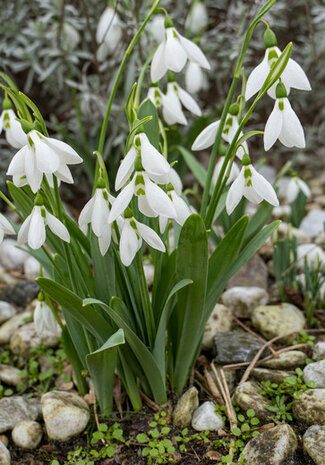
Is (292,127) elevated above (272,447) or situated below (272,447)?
above

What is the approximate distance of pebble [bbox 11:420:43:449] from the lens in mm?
1411

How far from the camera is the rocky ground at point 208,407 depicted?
133 cm

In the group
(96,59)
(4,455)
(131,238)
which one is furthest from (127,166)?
(96,59)

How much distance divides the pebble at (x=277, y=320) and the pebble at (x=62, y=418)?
0.70m

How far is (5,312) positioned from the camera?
207cm

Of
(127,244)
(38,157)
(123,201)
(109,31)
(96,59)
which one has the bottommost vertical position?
(127,244)

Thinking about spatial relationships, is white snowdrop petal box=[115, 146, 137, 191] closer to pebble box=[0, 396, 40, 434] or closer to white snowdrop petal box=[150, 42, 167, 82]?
white snowdrop petal box=[150, 42, 167, 82]

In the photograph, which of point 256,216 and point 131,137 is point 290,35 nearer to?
point 256,216

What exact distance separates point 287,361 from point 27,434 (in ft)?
2.71

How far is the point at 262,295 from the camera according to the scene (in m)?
1.99

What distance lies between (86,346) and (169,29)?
0.90 metres

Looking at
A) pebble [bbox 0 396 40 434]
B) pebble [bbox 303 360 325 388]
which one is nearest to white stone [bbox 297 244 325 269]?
pebble [bbox 303 360 325 388]

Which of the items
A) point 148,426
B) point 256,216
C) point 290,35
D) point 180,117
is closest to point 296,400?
point 148,426

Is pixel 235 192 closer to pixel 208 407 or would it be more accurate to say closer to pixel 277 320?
pixel 208 407
